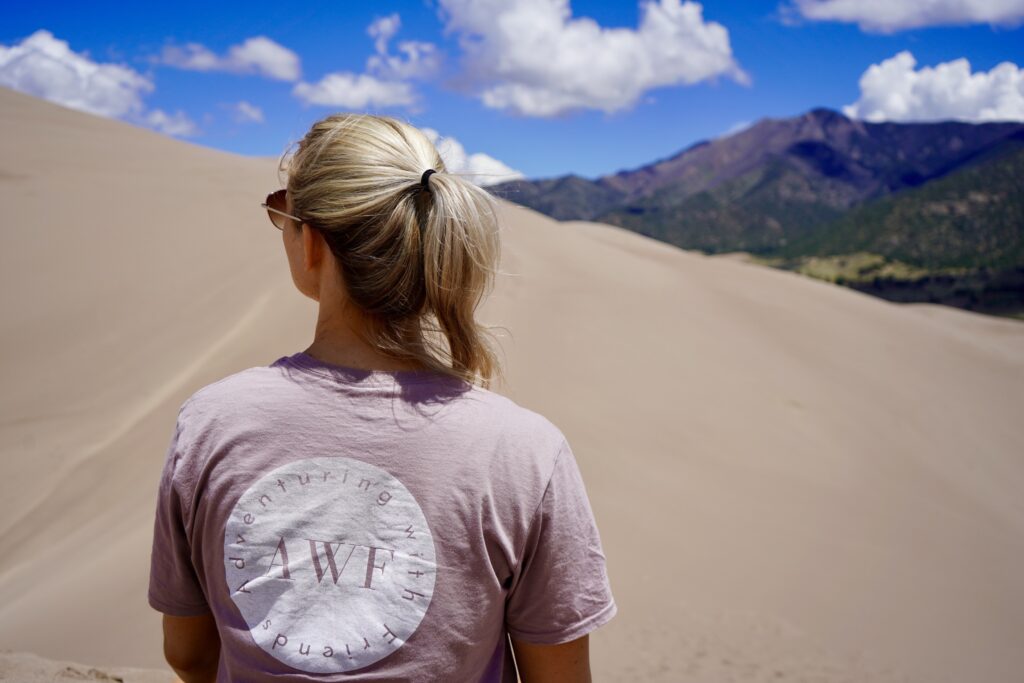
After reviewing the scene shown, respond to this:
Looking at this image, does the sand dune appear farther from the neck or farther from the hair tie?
the hair tie

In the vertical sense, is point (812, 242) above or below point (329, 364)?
above

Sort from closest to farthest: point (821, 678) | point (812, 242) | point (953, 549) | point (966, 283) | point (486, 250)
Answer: point (486, 250)
point (821, 678)
point (953, 549)
point (966, 283)
point (812, 242)

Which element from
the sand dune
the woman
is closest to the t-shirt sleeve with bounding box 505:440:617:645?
the woman

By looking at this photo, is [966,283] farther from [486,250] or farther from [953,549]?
[486,250]

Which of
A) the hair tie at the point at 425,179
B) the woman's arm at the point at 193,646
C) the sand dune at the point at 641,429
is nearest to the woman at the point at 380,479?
the hair tie at the point at 425,179

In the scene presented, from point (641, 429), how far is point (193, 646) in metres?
4.54

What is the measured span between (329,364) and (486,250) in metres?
0.29

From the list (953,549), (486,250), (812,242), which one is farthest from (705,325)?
(812,242)

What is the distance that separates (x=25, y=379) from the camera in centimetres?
545

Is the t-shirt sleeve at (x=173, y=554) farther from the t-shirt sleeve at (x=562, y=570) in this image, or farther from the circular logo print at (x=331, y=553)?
the t-shirt sleeve at (x=562, y=570)

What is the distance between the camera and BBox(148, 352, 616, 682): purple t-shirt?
0.99 metres

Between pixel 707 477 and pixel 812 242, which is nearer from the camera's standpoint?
pixel 707 477

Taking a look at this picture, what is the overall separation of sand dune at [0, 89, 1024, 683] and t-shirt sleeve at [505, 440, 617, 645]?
2595mm

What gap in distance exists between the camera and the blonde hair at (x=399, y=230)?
3.36 feet
